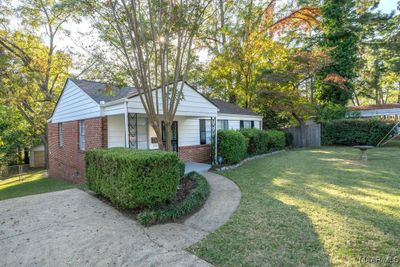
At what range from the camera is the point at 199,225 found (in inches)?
168

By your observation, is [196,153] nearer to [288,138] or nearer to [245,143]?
[245,143]

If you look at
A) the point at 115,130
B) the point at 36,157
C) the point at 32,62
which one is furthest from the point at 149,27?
the point at 36,157

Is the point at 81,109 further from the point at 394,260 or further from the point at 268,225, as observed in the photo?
the point at 394,260

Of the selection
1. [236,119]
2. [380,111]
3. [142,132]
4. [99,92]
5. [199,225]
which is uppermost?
[99,92]

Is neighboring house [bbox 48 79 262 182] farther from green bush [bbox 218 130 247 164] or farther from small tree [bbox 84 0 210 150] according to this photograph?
small tree [bbox 84 0 210 150]

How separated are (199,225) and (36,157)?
88.1 ft

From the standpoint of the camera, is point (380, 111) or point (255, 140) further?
point (380, 111)

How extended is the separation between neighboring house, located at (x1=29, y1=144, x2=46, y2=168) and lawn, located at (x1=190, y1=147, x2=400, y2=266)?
25384 millimetres

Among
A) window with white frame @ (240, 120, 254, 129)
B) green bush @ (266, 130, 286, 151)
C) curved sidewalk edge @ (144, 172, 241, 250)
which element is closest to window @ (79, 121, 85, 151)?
curved sidewalk edge @ (144, 172, 241, 250)

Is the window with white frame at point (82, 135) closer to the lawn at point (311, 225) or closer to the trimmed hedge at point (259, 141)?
the lawn at point (311, 225)

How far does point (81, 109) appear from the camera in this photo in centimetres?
980

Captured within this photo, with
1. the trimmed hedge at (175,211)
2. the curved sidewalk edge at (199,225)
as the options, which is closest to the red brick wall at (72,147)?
the trimmed hedge at (175,211)

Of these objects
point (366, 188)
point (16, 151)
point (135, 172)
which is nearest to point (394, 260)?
point (366, 188)

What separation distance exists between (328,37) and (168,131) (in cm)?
1990
